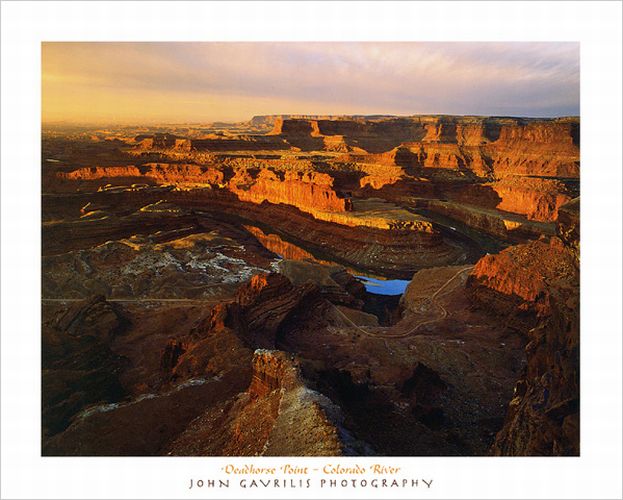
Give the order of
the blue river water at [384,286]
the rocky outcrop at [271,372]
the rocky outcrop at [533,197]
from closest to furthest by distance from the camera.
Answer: the rocky outcrop at [271,372] → the blue river water at [384,286] → the rocky outcrop at [533,197]

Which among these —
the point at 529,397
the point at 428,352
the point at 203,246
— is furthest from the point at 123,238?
the point at 529,397

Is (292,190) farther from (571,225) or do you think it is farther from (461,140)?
(461,140)

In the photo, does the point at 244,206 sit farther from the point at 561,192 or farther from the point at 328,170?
the point at 561,192

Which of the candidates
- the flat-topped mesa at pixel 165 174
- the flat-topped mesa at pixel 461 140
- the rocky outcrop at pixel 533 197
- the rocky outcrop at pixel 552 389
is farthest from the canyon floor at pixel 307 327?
the flat-topped mesa at pixel 461 140

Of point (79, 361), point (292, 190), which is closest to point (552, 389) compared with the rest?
point (79, 361)

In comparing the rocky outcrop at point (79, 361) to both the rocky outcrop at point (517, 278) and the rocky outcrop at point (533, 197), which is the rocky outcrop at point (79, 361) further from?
the rocky outcrop at point (533, 197)
